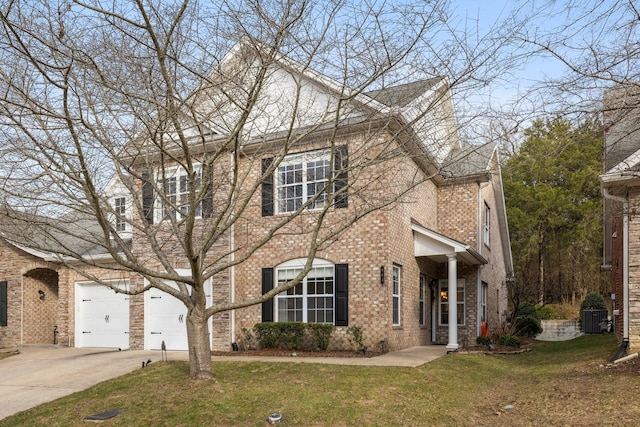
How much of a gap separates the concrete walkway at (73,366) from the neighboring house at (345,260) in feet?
3.61

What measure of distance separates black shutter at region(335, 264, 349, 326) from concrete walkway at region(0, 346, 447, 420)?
4.21 ft

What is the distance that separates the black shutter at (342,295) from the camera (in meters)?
13.0

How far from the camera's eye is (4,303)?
17766 mm

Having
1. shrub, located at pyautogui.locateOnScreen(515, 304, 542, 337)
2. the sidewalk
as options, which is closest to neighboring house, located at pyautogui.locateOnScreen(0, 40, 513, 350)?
the sidewalk

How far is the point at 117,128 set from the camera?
8.89 meters

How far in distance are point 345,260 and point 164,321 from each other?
552 centimetres

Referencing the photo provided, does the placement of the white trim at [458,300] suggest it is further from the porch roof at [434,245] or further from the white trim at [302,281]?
the white trim at [302,281]

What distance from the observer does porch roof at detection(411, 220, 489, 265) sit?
14.4 metres

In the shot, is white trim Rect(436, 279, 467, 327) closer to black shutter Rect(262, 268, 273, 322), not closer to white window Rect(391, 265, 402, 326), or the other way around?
white window Rect(391, 265, 402, 326)

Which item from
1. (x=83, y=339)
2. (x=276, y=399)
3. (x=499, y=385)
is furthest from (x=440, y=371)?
(x=83, y=339)

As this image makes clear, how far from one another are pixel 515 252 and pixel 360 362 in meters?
26.6

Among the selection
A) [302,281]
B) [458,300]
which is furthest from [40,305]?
[458,300]

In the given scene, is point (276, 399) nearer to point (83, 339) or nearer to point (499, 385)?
point (499, 385)

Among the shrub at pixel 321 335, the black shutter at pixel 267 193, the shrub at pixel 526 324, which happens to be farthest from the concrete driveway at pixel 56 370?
the shrub at pixel 526 324
